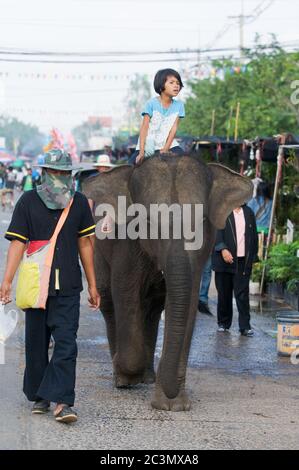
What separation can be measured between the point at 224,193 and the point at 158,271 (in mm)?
859

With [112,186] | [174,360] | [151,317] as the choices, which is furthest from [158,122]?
[174,360]

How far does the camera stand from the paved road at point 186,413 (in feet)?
23.1

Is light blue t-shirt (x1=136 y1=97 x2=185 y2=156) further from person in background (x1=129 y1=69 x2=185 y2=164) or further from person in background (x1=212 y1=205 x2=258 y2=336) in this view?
person in background (x1=212 y1=205 x2=258 y2=336)

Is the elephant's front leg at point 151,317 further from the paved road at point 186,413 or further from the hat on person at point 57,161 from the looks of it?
the hat on person at point 57,161

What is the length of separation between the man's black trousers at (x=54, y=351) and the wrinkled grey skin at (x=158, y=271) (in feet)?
2.63

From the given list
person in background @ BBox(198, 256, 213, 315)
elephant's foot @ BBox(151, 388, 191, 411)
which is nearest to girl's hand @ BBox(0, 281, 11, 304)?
elephant's foot @ BBox(151, 388, 191, 411)

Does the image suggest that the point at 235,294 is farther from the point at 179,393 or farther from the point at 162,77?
the point at 179,393

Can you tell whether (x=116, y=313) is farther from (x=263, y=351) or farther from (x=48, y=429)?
(x=263, y=351)

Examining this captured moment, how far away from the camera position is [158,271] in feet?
29.4

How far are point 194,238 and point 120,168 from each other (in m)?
1.12

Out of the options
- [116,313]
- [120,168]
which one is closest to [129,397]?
[116,313]

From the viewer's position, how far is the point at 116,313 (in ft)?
29.7

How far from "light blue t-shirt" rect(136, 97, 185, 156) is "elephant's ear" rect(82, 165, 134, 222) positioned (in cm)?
46
